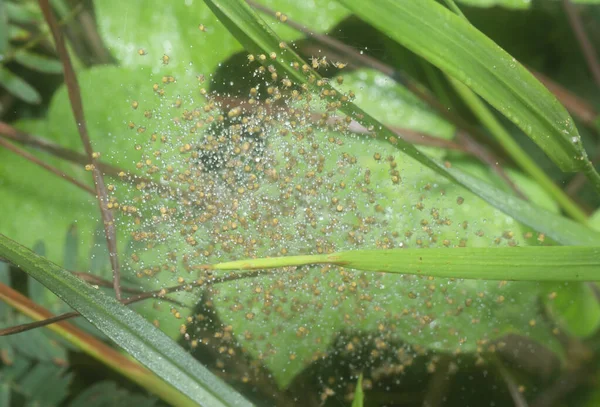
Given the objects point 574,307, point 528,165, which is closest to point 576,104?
point 528,165

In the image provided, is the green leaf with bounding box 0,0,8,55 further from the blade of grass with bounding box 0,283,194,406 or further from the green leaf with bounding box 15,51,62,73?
the blade of grass with bounding box 0,283,194,406

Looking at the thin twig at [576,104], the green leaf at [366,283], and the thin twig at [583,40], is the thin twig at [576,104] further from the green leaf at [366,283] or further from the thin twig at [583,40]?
the green leaf at [366,283]

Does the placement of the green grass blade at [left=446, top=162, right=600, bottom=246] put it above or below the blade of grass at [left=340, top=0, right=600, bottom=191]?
below

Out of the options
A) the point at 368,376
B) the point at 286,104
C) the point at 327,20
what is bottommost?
the point at 368,376

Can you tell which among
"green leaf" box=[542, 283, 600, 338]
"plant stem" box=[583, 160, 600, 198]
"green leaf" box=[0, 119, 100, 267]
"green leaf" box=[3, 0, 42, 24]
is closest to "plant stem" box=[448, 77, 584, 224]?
"green leaf" box=[542, 283, 600, 338]

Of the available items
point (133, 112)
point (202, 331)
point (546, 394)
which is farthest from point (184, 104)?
point (546, 394)

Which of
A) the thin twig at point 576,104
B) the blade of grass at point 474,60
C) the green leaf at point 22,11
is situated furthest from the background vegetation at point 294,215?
the thin twig at point 576,104

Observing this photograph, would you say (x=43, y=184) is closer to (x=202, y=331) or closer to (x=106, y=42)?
(x=106, y=42)
